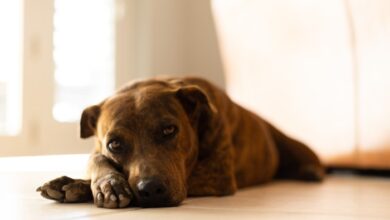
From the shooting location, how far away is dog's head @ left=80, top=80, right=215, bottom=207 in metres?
1.99

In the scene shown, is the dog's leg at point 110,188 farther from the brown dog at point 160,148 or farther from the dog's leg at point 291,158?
the dog's leg at point 291,158

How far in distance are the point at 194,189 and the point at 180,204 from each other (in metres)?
0.32

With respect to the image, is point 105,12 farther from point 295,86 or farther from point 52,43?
point 295,86

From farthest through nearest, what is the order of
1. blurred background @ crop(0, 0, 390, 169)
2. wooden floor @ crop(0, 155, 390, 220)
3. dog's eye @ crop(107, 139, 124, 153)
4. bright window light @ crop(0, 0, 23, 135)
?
bright window light @ crop(0, 0, 23, 135)
blurred background @ crop(0, 0, 390, 169)
dog's eye @ crop(107, 139, 124, 153)
wooden floor @ crop(0, 155, 390, 220)

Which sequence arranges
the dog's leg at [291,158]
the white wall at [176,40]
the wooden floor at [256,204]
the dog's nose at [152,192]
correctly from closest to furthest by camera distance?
the wooden floor at [256,204]
the dog's nose at [152,192]
the dog's leg at [291,158]
the white wall at [176,40]

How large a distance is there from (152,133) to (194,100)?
0.31m

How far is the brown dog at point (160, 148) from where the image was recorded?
1993 mm

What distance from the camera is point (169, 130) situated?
218 cm

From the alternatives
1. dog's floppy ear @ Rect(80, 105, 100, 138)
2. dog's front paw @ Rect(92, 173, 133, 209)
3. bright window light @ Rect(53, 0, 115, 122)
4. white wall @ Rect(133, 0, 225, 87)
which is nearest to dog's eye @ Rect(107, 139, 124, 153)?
dog's front paw @ Rect(92, 173, 133, 209)

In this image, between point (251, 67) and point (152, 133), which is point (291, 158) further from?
point (152, 133)

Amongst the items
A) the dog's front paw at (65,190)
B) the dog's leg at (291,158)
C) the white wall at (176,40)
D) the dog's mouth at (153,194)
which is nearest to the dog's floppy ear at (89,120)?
the dog's front paw at (65,190)

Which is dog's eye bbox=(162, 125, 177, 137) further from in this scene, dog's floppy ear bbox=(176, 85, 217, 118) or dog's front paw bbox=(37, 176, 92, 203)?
dog's front paw bbox=(37, 176, 92, 203)

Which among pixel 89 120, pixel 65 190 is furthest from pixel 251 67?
pixel 65 190

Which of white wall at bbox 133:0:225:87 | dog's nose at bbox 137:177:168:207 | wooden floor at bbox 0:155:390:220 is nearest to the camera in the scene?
wooden floor at bbox 0:155:390:220
